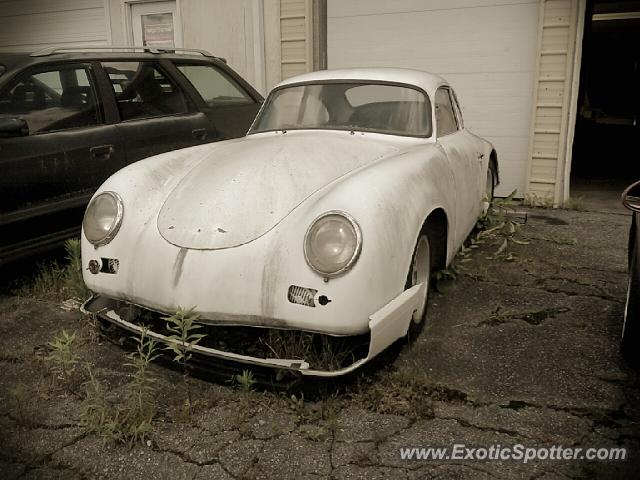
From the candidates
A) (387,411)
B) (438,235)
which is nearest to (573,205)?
(438,235)

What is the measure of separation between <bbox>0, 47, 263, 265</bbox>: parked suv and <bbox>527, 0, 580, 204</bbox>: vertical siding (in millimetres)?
3601

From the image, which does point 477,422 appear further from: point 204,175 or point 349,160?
point 204,175

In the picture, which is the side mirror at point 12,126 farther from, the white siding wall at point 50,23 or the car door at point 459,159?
the white siding wall at point 50,23

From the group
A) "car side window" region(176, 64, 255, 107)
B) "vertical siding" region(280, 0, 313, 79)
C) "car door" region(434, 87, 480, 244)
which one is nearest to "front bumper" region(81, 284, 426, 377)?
"car door" region(434, 87, 480, 244)

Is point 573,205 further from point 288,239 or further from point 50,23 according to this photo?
point 50,23

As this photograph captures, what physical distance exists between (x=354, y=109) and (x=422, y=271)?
1305 millimetres

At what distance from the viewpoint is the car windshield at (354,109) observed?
12.7 ft

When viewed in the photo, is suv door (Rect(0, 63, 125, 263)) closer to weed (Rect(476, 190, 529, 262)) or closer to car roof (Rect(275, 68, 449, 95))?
car roof (Rect(275, 68, 449, 95))

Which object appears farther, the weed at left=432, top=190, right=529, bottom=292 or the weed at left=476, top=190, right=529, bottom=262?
the weed at left=476, top=190, right=529, bottom=262

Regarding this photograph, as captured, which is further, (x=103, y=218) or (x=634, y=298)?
(x=103, y=218)

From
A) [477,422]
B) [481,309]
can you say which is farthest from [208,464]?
[481,309]

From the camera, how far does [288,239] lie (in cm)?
266

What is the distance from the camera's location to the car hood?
9.14 feet

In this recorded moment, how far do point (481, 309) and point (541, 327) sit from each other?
41cm
